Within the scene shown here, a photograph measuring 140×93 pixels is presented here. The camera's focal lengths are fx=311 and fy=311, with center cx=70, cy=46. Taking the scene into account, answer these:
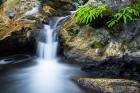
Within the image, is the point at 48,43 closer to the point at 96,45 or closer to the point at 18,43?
the point at 18,43

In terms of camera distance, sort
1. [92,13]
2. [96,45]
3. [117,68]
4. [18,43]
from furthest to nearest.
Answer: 1. [18,43]
2. [96,45]
3. [92,13]
4. [117,68]

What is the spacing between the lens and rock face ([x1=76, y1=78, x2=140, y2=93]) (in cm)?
759

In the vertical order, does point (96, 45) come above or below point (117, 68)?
above

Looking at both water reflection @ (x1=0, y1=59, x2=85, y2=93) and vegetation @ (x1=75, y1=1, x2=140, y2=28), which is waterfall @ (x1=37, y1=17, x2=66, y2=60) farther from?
vegetation @ (x1=75, y1=1, x2=140, y2=28)

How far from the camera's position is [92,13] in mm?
9852

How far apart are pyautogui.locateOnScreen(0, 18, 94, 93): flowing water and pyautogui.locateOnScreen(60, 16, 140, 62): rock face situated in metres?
0.47

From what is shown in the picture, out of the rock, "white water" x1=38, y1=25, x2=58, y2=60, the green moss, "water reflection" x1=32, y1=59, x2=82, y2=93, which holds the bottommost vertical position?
"water reflection" x1=32, y1=59, x2=82, y2=93

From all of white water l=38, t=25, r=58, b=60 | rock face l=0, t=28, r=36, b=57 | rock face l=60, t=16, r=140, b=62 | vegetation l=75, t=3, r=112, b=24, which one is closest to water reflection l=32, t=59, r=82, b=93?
white water l=38, t=25, r=58, b=60

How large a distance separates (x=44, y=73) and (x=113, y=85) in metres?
2.62

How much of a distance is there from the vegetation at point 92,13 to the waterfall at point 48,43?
109 cm

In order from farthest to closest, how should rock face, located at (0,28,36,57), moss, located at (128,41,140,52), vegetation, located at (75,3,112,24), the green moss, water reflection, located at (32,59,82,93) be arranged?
rock face, located at (0,28,36,57), the green moss, vegetation, located at (75,3,112,24), moss, located at (128,41,140,52), water reflection, located at (32,59,82,93)

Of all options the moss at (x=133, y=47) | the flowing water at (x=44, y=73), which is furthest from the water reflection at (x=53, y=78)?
the moss at (x=133, y=47)

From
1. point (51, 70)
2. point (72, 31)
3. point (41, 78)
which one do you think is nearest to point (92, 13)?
point (72, 31)

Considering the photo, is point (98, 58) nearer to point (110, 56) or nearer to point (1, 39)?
point (110, 56)
